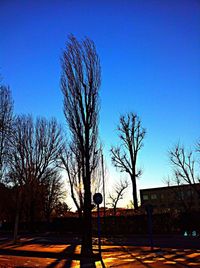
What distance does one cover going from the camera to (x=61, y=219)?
118 feet

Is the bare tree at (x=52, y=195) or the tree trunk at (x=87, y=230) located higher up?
the bare tree at (x=52, y=195)

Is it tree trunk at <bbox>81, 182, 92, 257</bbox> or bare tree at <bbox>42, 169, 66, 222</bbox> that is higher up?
bare tree at <bbox>42, 169, 66, 222</bbox>

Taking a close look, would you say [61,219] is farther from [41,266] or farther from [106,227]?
[41,266]

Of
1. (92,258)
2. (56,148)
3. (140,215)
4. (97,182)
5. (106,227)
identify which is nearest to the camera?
(92,258)

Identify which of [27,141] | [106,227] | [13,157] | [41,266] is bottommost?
[41,266]

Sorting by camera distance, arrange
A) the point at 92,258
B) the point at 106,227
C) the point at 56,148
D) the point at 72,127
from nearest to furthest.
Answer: the point at 92,258
the point at 72,127
the point at 106,227
the point at 56,148

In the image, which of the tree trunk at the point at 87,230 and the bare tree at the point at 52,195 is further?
the bare tree at the point at 52,195

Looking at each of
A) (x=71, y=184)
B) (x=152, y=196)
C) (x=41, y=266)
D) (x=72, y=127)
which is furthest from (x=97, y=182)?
(x=152, y=196)

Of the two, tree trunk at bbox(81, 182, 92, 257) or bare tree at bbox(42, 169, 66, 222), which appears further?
bare tree at bbox(42, 169, 66, 222)

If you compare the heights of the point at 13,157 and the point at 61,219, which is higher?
the point at 13,157

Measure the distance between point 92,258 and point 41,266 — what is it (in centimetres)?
247

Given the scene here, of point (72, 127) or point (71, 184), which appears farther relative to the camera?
point (71, 184)

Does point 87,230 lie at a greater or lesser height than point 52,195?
→ lesser

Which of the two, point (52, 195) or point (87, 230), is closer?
point (87, 230)
